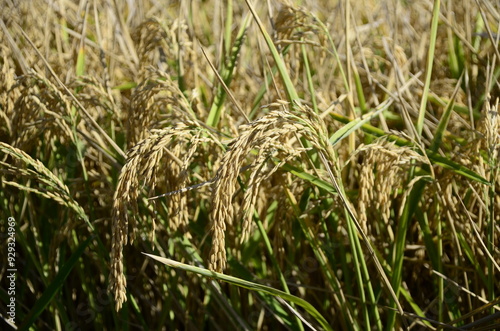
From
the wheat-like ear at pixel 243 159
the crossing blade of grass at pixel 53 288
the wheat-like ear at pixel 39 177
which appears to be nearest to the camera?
the wheat-like ear at pixel 243 159

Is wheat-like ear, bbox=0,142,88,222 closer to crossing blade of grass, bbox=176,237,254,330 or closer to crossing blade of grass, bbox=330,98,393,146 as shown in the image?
crossing blade of grass, bbox=176,237,254,330

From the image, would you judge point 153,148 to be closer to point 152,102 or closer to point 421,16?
point 152,102

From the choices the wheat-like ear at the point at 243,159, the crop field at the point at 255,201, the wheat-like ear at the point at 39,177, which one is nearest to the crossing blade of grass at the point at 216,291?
the crop field at the point at 255,201

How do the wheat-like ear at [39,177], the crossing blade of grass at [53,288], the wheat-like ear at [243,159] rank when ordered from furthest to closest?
the crossing blade of grass at [53,288], the wheat-like ear at [39,177], the wheat-like ear at [243,159]

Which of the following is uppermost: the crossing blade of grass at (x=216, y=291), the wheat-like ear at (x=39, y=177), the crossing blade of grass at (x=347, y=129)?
the crossing blade of grass at (x=347, y=129)

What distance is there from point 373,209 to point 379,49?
0.95 m

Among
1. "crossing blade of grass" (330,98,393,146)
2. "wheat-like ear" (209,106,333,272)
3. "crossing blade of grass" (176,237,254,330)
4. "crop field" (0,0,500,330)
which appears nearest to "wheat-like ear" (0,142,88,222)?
"crop field" (0,0,500,330)

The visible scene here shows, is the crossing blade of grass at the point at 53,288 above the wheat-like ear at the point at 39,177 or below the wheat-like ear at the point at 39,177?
below

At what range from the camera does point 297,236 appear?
1395 millimetres

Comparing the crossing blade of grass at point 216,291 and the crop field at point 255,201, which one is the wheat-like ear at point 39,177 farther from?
the crossing blade of grass at point 216,291

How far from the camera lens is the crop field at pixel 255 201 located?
3.70ft

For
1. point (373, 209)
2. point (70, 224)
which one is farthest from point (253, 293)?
point (70, 224)

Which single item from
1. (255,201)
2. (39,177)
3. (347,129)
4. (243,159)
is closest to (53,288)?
(39,177)

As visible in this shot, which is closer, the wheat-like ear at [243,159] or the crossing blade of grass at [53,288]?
the wheat-like ear at [243,159]
